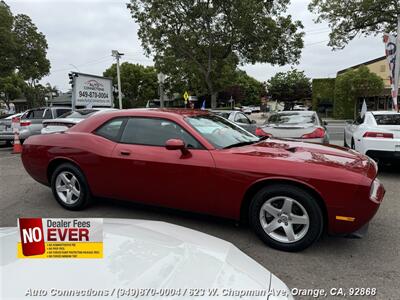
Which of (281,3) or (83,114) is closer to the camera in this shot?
(83,114)

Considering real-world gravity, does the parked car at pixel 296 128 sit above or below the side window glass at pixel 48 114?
below

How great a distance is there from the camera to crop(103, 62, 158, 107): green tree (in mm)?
49656

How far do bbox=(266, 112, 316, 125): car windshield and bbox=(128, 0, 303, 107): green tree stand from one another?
417 inches

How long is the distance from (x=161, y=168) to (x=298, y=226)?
1.63m

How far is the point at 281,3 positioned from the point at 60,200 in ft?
58.3

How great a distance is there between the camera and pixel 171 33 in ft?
61.8

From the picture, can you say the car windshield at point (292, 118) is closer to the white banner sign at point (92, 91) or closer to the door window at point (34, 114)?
the door window at point (34, 114)

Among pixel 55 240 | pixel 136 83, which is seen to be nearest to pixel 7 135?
pixel 55 240

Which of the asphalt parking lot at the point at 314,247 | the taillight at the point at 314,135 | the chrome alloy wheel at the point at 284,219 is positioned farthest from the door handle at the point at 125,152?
the taillight at the point at 314,135

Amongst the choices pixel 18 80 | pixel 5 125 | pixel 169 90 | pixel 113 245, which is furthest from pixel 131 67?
pixel 113 245

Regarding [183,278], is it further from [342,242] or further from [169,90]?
[169,90]

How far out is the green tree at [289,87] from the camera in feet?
179

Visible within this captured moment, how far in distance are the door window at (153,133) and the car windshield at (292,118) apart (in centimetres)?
441

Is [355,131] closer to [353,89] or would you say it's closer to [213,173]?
[213,173]
